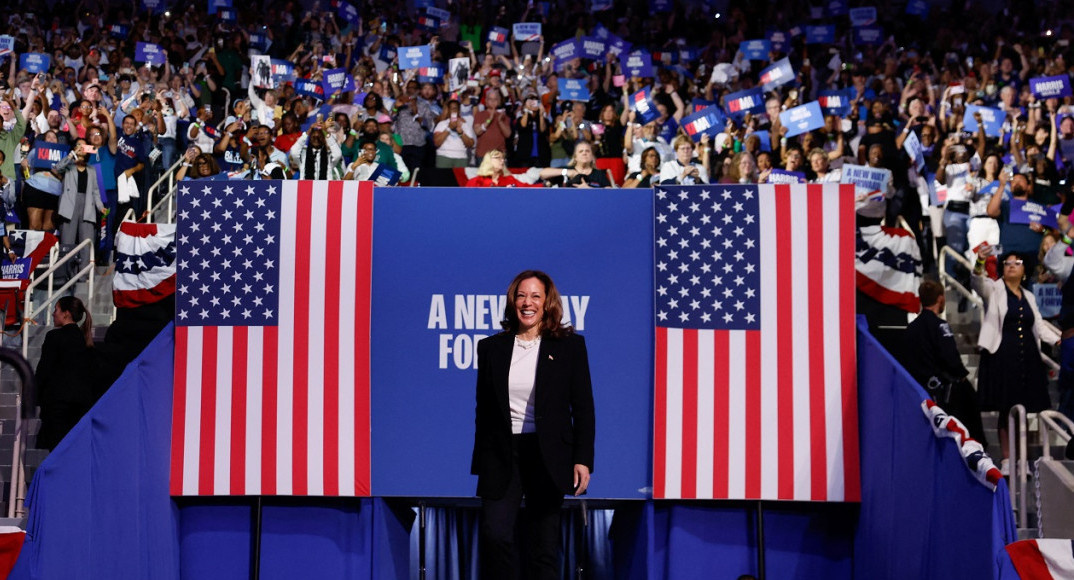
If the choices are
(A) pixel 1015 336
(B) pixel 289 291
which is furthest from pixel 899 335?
(B) pixel 289 291

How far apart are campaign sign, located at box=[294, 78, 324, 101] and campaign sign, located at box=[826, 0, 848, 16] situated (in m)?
9.44

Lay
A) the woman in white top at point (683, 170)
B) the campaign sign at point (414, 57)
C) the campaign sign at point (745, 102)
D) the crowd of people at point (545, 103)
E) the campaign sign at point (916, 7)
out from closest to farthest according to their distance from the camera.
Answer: the woman in white top at point (683, 170)
the crowd of people at point (545, 103)
the campaign sign at point (745, 102)
the campaign sign at point (414, 57)
the campaign sign at point (916, 7)

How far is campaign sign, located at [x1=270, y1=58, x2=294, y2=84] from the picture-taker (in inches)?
774

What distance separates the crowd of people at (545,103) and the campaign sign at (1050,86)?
130mm

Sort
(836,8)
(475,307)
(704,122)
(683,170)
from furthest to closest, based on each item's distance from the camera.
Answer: (836,8)
(704,122)
(683,170)
(475,307)

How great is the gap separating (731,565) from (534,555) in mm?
2747

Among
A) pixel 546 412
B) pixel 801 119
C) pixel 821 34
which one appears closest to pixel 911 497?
pixel 546 412

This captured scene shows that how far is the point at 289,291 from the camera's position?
28.6ft

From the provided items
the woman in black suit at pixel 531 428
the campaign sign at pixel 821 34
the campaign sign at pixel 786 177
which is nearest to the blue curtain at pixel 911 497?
the woman in black suit at pixel 531 428

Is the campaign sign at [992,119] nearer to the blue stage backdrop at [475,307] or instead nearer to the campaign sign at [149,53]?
the blue stage backdrop at [475,307]

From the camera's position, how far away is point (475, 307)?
28.6 feet

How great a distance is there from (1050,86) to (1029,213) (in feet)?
17.2

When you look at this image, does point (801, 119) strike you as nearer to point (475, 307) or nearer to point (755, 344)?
point (755, 344)

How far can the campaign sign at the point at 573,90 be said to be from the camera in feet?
57.6
